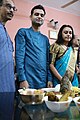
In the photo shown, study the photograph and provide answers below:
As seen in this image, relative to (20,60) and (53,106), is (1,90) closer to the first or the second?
(20,60)

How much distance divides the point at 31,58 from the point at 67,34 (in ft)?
1.35

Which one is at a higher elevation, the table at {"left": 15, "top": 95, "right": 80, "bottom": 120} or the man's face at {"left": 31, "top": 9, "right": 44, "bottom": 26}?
the man's face at {"left": 31, "top": 9, "right": 44, "bottom": 26}

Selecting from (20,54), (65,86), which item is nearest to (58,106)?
(65,86)

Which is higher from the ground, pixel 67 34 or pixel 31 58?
pixel 67 34

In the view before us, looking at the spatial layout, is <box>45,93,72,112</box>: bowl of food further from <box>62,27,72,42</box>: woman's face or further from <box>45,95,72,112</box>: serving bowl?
<box>62,27,72,42</box>: woman's face

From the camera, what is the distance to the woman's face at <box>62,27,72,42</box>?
1.69 metres

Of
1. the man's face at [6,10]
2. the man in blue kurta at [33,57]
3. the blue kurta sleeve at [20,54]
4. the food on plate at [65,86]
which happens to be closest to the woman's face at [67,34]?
the man in blue kurta at [33,57]

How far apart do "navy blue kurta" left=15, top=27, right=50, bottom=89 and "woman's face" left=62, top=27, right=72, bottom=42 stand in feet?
0.75

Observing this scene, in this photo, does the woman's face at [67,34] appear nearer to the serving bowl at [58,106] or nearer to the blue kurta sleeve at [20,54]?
the blue kurta sleeve at [20,54]

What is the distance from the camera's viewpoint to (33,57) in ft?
5.17

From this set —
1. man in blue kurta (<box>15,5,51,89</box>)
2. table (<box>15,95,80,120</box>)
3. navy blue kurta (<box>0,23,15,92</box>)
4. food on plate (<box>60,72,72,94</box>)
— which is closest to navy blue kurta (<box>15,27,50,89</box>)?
man in blue kurta (<box>15,5,51,89</box>)

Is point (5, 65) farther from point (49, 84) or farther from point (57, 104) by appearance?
point (57, 104)

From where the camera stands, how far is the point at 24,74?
4.96 ft

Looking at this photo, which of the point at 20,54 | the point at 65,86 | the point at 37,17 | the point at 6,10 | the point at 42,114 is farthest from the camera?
the point at 37,17
